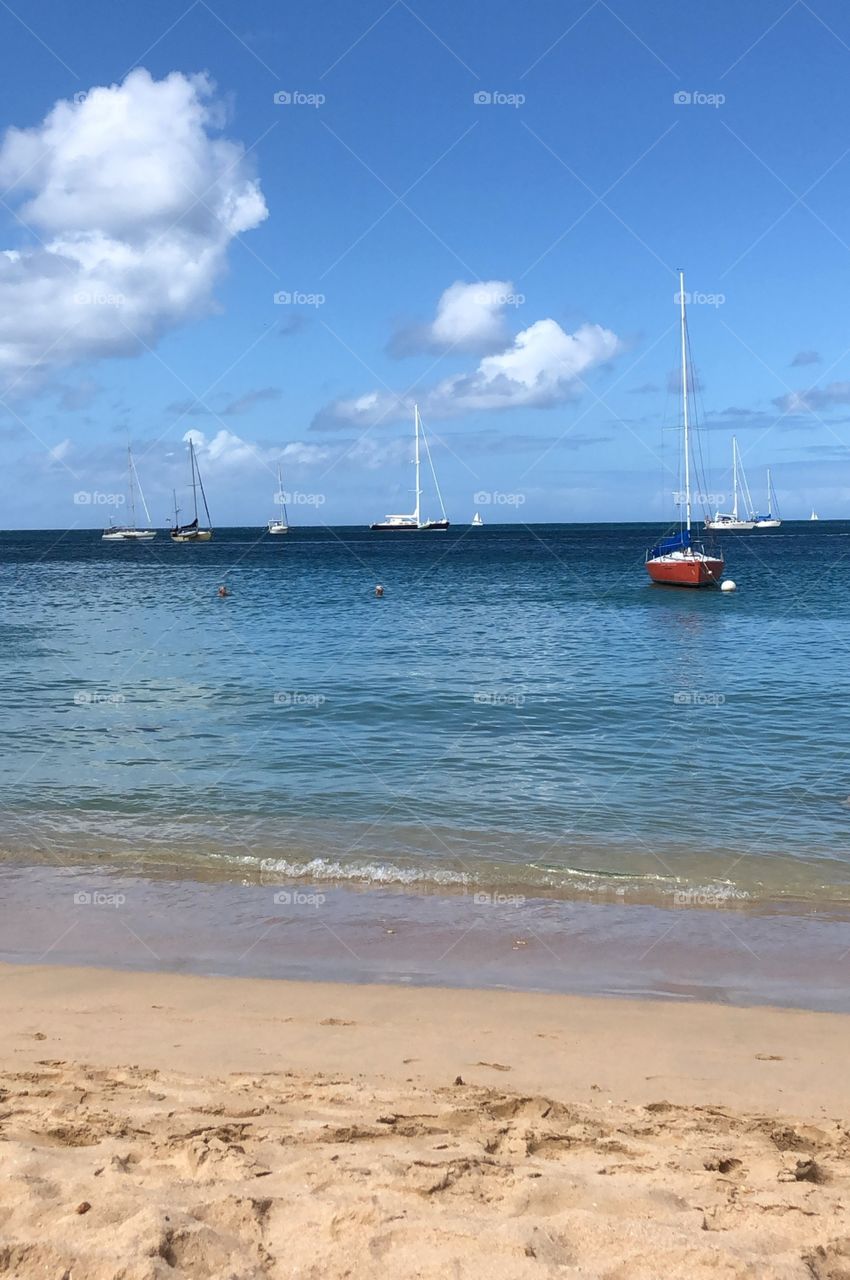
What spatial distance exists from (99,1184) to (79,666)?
79.7 ft

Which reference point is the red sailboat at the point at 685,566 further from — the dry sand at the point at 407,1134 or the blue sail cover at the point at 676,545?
the dry sand at the point at 407,1134

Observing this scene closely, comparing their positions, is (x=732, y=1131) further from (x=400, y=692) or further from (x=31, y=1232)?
(x=400, y=692)

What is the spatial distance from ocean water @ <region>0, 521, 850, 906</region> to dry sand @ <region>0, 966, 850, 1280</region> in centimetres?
325

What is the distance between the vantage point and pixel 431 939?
9.01 m

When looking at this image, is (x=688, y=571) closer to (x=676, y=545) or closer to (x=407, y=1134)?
(x=676, y=545)

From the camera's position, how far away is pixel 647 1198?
14.7 ft

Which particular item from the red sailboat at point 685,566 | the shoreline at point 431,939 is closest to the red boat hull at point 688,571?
the red sailboat at point 685,566

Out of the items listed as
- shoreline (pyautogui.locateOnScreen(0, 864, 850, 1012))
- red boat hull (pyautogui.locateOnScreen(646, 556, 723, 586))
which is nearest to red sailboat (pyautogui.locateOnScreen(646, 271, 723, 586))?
red boat hull (pyautogui.locateOnScreen(646, 556, 723, 586))

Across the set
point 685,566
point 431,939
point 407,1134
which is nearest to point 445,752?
point 431,939

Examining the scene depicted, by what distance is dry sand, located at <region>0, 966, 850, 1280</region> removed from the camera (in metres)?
4.01

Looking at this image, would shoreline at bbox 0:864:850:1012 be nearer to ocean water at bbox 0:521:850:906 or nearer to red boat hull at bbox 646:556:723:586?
ocean water at bbox 0:521:850:906

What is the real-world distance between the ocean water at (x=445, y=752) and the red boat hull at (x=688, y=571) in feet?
26.6

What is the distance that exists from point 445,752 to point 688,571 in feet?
110

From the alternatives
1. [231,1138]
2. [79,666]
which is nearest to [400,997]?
[231,1138]
